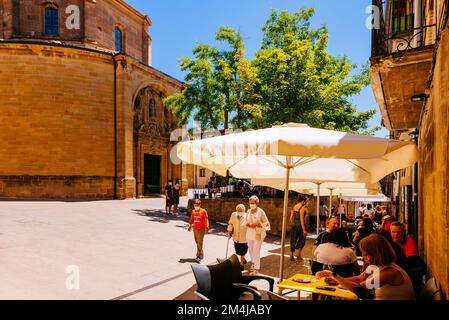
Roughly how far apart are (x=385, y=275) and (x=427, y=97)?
3.72 m

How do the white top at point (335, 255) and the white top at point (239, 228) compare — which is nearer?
the white top at point (335, 255)

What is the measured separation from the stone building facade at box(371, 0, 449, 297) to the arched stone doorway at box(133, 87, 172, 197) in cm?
2089

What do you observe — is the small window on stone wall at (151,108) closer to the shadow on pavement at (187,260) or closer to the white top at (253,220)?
the shadow on pavement at (187,260)

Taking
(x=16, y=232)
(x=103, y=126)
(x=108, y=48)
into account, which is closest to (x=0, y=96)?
(x=103, y=126)

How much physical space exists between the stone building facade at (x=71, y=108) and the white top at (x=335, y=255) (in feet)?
67.7

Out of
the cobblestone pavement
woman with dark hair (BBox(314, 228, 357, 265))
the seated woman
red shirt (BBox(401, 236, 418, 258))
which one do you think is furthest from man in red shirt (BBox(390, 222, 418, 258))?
the seated woman

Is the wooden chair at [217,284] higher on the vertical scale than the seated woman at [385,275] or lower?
lower

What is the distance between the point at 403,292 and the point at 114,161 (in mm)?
23297

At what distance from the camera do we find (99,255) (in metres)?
8.91

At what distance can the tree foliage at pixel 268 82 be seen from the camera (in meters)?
16.1

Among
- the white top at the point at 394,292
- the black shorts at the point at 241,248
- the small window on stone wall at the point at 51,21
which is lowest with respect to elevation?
the black shorts at the point at 241,248

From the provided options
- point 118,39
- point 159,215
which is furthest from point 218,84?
point 118,39

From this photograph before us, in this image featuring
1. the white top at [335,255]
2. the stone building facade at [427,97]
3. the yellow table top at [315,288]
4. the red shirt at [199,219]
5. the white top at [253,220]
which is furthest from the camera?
the red shirt at [199,219]

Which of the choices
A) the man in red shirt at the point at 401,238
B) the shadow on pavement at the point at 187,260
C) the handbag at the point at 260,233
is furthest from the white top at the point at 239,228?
the man in red shirt at the point at 401,238
